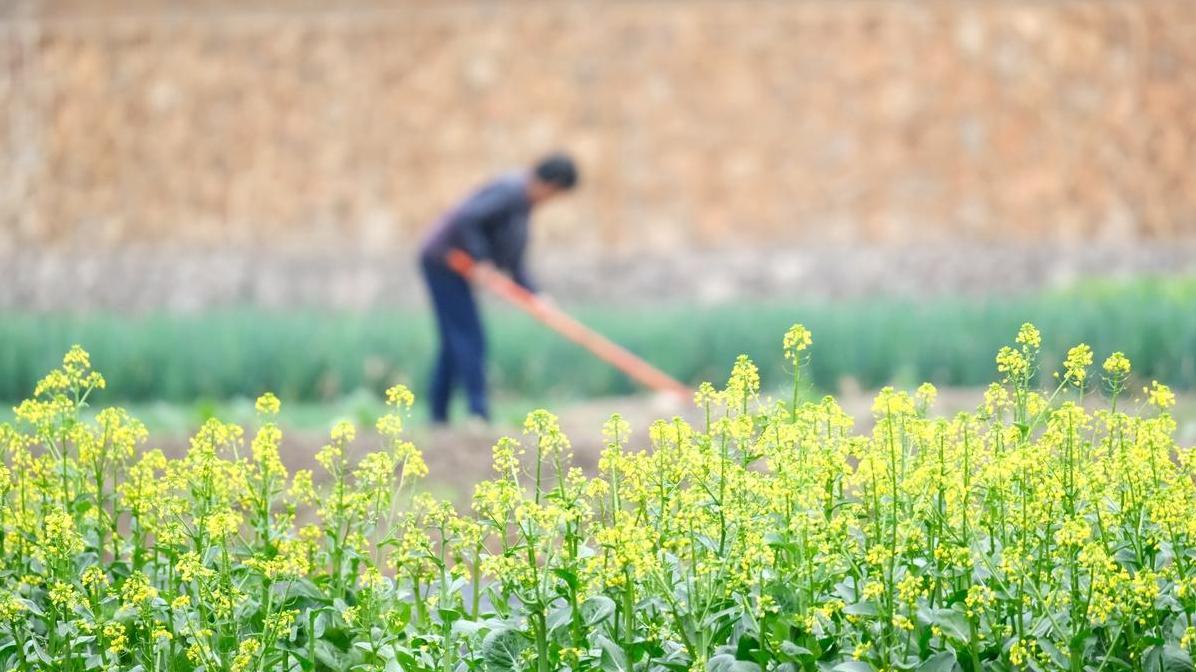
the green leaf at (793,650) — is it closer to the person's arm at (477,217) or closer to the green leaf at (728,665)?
the green leaf at (728,665)

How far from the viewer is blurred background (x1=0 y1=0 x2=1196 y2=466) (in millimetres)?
15508

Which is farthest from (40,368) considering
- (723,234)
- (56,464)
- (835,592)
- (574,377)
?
(835,592)

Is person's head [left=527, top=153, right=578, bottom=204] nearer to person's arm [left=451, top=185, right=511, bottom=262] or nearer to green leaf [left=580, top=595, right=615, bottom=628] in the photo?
person's arm [left=451, top=185, right=511, bottom=262]

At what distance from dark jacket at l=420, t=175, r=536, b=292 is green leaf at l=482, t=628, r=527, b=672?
5.93m

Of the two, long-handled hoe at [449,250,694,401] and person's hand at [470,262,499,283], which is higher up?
person's hand at [470,262,499,283]

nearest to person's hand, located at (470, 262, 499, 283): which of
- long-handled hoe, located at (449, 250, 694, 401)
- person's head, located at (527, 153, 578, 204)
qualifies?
long-handled hoe, located at (449, 250, 694, 401)

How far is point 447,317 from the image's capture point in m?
8.92

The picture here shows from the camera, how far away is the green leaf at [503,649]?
2980 mm

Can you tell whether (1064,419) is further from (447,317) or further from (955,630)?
(447,317)

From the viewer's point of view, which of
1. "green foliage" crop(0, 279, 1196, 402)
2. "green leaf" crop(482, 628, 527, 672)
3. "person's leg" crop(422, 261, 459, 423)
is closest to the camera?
"green leaf" crop(482, 628, 527, 672)

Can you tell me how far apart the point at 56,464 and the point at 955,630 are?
1.66 m

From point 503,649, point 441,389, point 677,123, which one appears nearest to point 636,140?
point 677,123

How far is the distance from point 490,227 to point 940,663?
20.7ft

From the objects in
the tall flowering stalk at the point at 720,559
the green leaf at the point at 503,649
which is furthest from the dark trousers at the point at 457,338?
the green leaf at the point at 503,649
